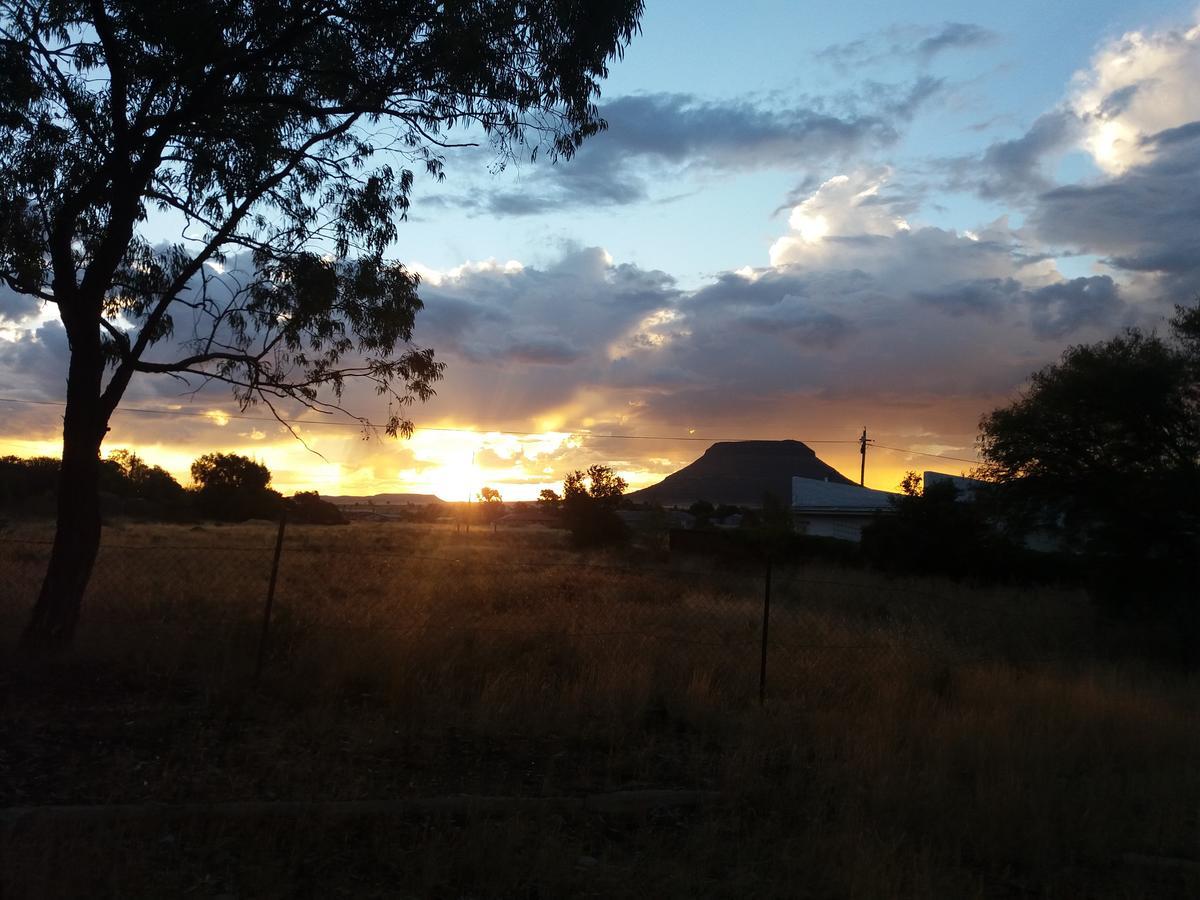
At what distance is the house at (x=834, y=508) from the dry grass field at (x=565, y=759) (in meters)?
34.5

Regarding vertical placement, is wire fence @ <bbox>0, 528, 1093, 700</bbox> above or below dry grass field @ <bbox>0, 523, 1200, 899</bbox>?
above

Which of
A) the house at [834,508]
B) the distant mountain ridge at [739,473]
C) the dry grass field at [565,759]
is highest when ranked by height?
the distant mountain ridge at [739,473]

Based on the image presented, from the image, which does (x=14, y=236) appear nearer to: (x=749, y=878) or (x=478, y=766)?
(x=478, y=766)

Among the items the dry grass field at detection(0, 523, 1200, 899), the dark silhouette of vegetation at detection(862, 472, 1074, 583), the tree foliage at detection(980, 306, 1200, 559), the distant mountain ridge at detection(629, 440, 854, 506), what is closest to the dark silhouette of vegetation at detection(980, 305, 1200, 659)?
the tree foliage at detection(980, 306, 1200, 559)

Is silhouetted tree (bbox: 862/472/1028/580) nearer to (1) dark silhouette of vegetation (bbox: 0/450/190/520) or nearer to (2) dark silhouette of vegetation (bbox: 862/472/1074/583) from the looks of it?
(2) dark silhouette of vegetation (bbox: 862/472/1074/583)

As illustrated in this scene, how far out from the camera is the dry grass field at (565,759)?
5172 mm

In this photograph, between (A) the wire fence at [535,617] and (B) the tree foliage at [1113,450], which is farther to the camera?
(B) the tree foliage at [1113,450]

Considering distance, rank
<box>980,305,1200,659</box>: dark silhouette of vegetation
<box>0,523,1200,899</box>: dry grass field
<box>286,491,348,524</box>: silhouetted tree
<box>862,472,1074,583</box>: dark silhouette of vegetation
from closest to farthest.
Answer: <box>0,523,1200,899</box>: dry grass field < <box>980,305,1200,659</box>: dark silhouette of vegetation < <box>862,472,1074,583</box>: dark silhouette of vegetation < <box>286,491,348,524</box>: silhouetted tree

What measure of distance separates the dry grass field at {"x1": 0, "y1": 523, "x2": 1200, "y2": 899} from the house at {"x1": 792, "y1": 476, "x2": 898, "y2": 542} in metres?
34.5

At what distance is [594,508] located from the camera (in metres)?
35.2

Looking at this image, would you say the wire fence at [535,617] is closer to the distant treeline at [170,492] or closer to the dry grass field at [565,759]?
the dry grass field at [565,759]

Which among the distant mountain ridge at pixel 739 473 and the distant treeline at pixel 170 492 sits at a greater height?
the distant mountain ridge at pixel 739 473

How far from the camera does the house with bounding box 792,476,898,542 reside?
154 ft

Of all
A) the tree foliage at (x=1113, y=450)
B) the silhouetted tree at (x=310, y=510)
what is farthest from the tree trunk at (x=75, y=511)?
the silhouetted tree at (x=310, y=510)
